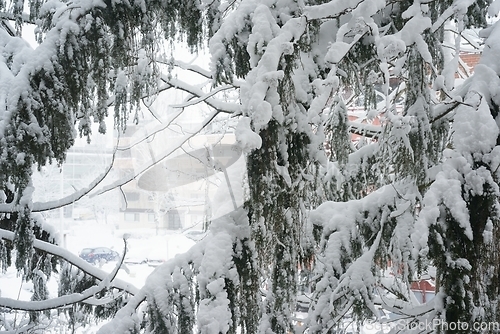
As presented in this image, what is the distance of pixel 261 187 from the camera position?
1678 mm

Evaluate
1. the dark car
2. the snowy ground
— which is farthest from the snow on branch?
the dark car

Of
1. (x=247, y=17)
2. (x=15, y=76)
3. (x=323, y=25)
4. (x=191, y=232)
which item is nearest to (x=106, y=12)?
(x=15, y=76)

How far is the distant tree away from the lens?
164 centimetres

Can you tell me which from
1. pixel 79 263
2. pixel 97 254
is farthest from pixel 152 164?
pixel 97 254

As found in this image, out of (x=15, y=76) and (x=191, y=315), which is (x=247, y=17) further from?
(x=191, y=315)

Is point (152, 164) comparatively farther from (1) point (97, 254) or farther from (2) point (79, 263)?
(1) point (97, 254)

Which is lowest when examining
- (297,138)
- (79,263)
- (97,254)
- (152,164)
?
(97,254)

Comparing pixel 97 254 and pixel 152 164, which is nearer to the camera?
pixel 152 164

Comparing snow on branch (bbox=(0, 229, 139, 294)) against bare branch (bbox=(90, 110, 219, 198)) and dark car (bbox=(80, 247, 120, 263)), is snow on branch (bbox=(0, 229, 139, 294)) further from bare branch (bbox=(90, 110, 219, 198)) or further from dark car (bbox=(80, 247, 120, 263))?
dark car (bbox=(80, 247, 120, 263))

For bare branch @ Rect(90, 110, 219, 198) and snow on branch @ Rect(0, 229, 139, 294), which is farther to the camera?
bare branch @ Rect(90, 110, 219, 198)

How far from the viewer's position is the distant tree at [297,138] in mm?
1642

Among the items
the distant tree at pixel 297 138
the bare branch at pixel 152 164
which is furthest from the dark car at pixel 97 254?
the distant tree at pixel 297 138

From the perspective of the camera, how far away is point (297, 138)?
1.80m

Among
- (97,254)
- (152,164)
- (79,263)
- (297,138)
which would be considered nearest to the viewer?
(297,138)
